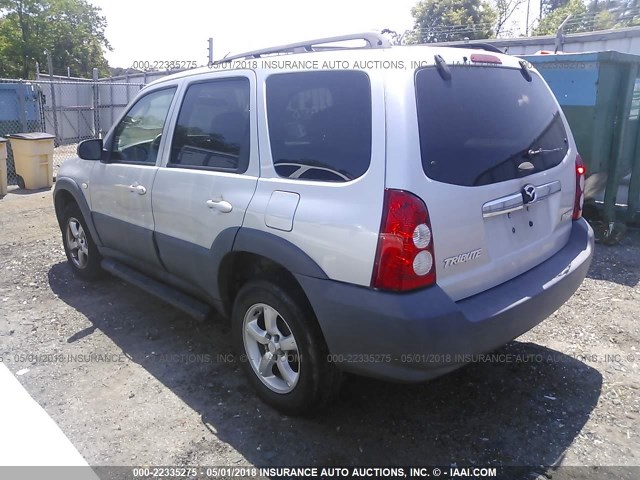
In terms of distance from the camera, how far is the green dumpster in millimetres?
5770

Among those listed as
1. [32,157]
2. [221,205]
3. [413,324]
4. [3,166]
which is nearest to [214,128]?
[221,205]

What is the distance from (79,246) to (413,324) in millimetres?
4032

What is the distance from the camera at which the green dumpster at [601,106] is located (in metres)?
5.77

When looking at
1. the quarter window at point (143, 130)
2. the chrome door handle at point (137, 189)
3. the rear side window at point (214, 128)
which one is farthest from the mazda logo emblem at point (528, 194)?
the chrome door handle at point (137, 189)

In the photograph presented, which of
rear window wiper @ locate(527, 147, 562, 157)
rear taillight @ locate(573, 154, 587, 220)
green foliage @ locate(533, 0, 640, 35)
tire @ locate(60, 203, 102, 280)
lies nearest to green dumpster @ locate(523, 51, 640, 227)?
rear taillight @ locate(573, 154, 587, 220)

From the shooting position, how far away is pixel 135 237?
4.08 meters

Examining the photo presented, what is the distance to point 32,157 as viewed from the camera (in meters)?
9.79

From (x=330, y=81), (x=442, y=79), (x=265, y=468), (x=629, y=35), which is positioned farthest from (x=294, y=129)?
(x=629, y=35)

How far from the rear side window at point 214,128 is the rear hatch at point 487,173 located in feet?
3.82

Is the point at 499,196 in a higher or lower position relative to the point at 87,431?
higher

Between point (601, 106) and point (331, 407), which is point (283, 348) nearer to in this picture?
point (331, 407)

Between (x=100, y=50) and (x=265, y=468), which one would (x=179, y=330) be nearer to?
(x=265, y=468)

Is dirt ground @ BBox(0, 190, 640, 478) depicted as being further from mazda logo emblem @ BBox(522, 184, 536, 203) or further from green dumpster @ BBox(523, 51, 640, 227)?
green dumpster @ BBox(523, 51, 640, 227)

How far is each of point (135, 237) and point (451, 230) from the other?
2.64m
